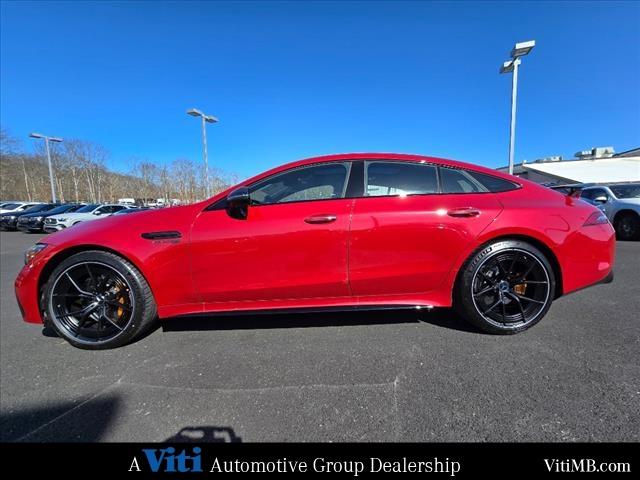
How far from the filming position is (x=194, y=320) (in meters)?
3.00

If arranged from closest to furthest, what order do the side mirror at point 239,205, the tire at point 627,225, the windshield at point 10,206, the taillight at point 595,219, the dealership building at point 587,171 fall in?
the side mirror at point 239,205, the taillight at point 595,219, the tire at point 627,225, the windshield at point 10,206, the dealership building at point 587,171

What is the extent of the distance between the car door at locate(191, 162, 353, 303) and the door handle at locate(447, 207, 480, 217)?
81 cm

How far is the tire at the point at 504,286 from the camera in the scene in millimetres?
2359

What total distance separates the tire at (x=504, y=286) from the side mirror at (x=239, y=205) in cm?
184

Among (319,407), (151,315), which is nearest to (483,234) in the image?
(319,407)

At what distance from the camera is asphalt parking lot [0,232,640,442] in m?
1.54

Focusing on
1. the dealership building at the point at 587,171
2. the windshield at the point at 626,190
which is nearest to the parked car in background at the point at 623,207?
the windshield at the point at 626,190

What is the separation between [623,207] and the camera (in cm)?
718
